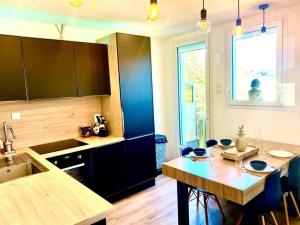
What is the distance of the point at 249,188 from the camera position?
170cm

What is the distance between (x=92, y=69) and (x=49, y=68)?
0.57m

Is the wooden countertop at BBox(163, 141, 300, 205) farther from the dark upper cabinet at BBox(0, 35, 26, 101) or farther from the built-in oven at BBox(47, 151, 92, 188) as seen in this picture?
the dark upper cabinet at BBox(0, 35, 26, 101)

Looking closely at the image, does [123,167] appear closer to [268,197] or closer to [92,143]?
[92,143]

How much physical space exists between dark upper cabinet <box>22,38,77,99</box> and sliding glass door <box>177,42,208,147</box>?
81.7 inches

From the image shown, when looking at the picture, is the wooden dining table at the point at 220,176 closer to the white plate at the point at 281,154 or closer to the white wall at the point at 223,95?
the white plate at the point at 281,154

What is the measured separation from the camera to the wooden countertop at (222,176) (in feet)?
5.61

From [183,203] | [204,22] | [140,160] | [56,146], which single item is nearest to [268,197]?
[183,203]

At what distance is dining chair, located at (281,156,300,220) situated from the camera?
2215mm

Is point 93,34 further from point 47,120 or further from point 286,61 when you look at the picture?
point 286,61

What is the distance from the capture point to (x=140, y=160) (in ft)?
11.0

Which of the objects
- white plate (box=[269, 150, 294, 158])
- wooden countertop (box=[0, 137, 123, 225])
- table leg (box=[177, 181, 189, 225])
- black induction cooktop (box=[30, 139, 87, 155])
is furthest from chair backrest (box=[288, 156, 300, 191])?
black induction cooktop (box=[30, 139, 87, 155])

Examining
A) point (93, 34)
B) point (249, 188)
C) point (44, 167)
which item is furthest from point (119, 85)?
point (249, 188)

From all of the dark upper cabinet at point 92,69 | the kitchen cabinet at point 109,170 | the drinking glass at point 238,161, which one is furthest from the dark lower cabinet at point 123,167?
the drinking glass at point 238,161

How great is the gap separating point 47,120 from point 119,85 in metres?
1.07
